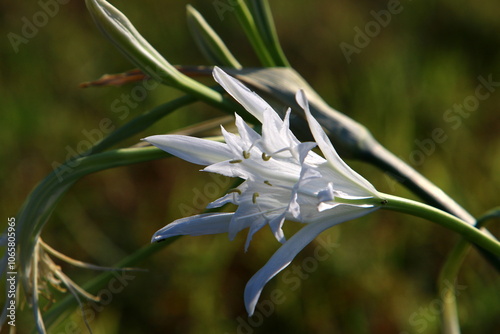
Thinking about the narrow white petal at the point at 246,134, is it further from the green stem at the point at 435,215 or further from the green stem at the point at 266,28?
the green stem at the point at 266,28

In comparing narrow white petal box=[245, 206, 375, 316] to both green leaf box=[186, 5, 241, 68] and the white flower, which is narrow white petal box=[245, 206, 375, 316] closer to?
the white flower

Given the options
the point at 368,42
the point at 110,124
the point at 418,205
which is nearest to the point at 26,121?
the point at 110,124

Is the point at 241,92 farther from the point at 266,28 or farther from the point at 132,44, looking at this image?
the point at 266,28

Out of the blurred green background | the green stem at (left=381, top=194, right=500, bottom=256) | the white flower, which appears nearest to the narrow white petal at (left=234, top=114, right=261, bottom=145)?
the white flower

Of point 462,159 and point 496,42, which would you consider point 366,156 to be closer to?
point 462,159

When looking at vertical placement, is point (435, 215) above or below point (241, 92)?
below

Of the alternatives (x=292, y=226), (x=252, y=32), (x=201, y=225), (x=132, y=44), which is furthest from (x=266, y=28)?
(x=292, y=226)

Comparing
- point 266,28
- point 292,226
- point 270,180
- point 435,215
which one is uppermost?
point 266,28
